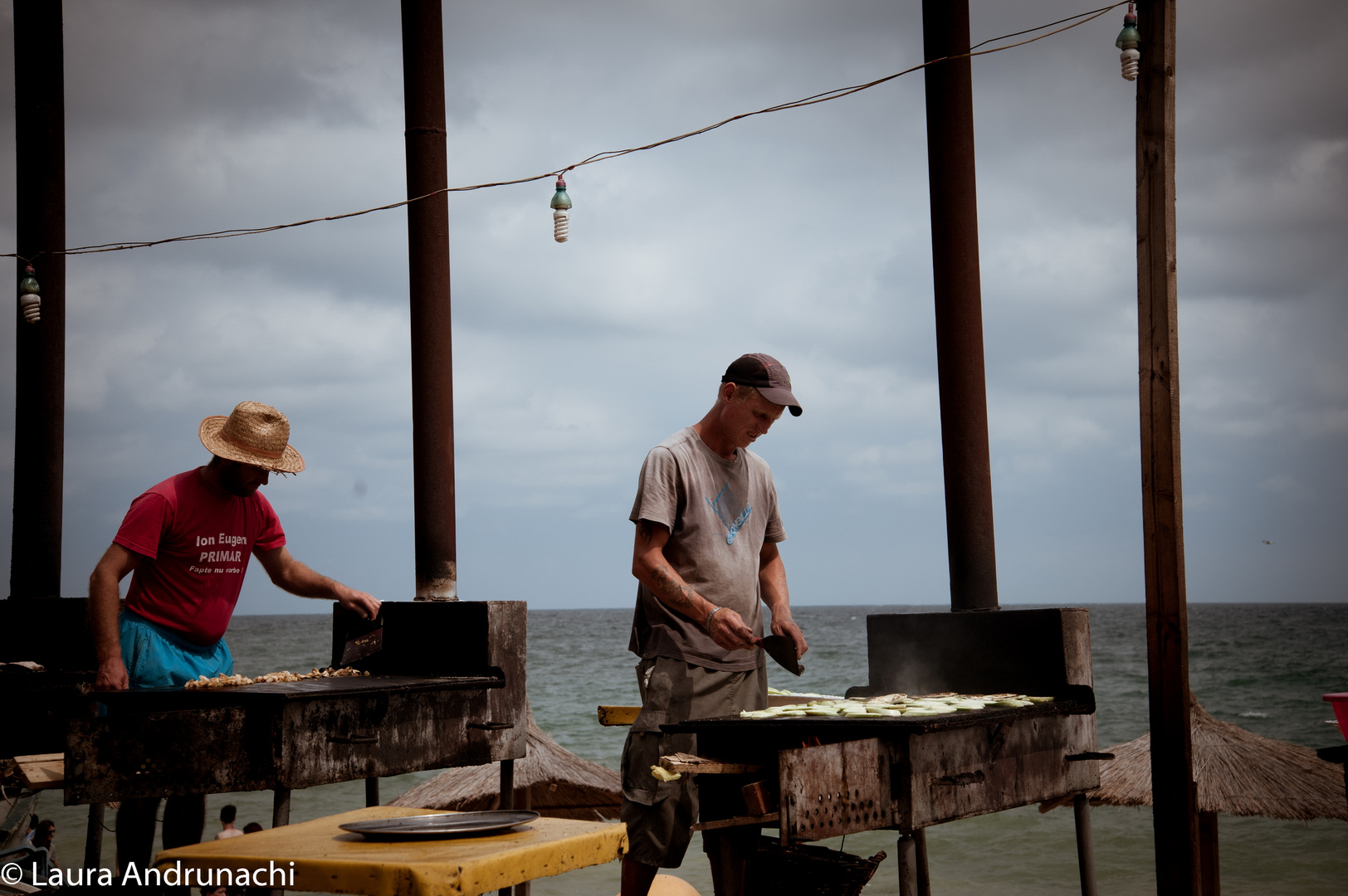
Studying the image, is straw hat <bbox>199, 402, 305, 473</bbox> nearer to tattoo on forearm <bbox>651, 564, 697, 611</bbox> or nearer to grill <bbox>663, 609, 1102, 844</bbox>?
tattoo on forearm <bbox>651, 564, 697, 611</bbox>

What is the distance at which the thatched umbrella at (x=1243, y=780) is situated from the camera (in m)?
8.16

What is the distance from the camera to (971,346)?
507 centimetres

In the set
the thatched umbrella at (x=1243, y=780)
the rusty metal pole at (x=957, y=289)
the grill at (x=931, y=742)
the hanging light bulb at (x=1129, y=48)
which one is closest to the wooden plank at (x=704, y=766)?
the grill at (x=931, y=742)

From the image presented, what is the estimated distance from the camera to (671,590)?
3791mm

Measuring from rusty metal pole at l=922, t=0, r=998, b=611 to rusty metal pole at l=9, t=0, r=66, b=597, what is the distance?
5.22 meters

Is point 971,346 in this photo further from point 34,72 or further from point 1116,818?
point 1116,818

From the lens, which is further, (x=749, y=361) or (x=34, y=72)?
(x=34, y=72)

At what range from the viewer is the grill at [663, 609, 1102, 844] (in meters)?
3.10

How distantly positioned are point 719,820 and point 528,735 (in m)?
Result: 5.61

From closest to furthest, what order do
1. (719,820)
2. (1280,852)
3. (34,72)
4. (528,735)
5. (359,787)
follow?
(719,820) < (34,72) < (528,735) < (1280,852) < (359,787)

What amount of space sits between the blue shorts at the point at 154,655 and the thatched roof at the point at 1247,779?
21.3 feet

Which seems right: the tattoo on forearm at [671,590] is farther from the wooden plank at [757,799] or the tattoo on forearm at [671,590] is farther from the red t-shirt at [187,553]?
the red t-shirt at [187,553]

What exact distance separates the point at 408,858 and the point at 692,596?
192 centimetres

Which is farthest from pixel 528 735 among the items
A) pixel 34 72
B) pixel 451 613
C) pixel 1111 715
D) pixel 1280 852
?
pixel 1111 715
